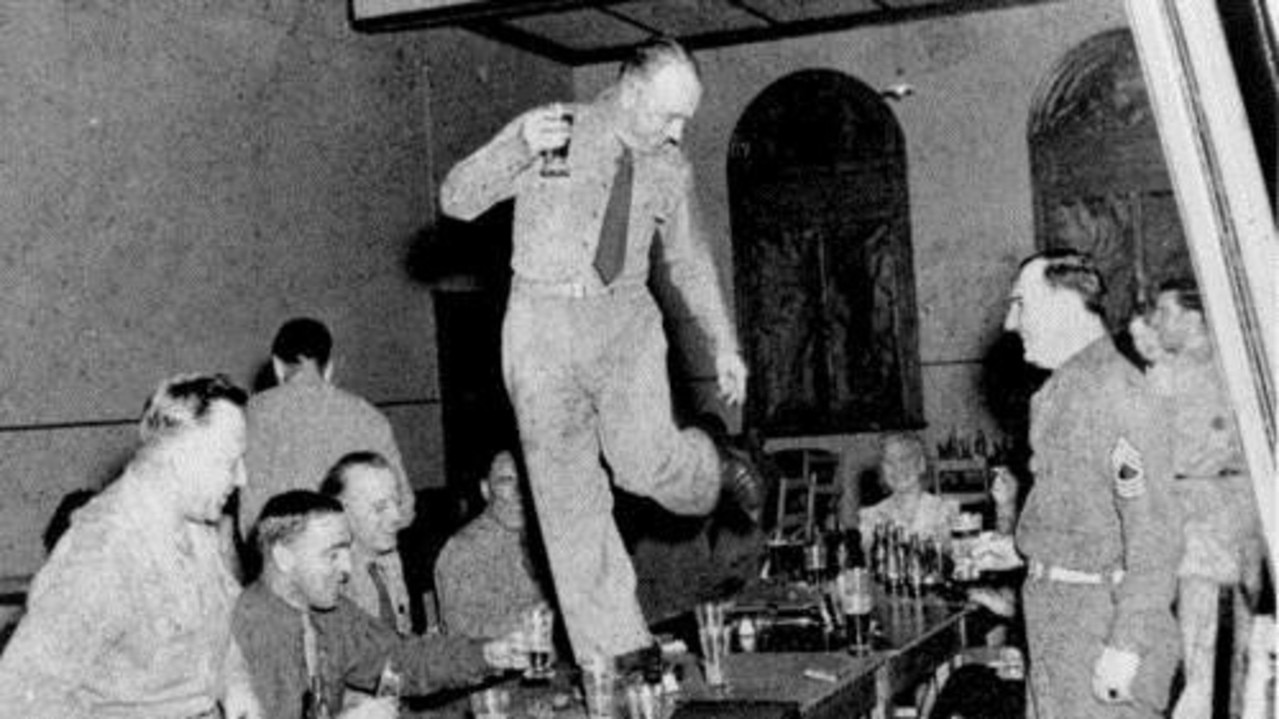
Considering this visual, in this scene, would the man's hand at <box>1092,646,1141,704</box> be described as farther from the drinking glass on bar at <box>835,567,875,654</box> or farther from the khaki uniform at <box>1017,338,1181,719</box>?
the drinking glass on bar at <box>835,567,875,654</box>

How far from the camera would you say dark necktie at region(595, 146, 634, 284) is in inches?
153

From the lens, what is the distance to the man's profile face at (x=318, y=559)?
12.0 ft

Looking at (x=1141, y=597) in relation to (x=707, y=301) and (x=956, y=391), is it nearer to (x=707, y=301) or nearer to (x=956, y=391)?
(x=707, y=301)

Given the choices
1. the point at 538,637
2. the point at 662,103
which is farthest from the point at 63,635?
the point at 662,103

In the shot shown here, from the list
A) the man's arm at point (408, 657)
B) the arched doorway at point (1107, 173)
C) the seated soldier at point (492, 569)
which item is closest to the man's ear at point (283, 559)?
the man's arm at point (408, 657)

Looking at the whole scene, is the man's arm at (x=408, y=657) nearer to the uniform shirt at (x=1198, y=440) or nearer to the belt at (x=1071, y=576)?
the belt at (x=1071, y=576)

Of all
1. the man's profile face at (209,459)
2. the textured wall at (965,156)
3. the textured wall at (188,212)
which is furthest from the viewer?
the textured wall at (965,156)

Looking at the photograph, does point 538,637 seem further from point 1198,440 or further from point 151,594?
point 1198,440

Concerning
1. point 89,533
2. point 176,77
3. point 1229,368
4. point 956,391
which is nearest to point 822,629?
point 89,533

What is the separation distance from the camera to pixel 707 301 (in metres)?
4.24

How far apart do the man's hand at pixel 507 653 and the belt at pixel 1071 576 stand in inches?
51.6

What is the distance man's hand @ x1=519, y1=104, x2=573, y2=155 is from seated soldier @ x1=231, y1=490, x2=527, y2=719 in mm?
1122

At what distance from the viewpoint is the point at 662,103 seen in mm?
3770

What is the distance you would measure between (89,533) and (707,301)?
1.99 metres
